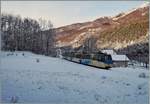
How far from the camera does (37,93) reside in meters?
16.1

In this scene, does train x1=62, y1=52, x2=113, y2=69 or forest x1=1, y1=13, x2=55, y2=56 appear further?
forest x1=1, y1=13, x2=55, y2=56

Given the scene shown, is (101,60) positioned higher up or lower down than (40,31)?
lower down

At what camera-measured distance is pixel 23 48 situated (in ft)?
333

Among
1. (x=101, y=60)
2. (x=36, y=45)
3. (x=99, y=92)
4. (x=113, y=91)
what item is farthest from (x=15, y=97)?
(x=36, y=45)

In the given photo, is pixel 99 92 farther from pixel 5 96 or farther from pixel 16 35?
pixel 16 35

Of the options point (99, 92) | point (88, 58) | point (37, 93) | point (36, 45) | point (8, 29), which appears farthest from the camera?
point (36, 45)

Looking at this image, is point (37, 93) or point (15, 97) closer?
point (15, 97)

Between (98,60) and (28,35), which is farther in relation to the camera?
(28,35)

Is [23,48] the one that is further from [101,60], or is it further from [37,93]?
[37,93]

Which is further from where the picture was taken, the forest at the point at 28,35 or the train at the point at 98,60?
the forest at the point at 28,35

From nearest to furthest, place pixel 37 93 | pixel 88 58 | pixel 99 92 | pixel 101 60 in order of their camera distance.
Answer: pixel 37 93
pixel 99 92
pixel 101 60
pixel 88 58

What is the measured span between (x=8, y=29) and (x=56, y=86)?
7990 centimetres

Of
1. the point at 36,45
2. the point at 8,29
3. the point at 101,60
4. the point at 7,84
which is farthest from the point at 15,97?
the point at 36,45

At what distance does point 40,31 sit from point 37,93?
93.8 metres
